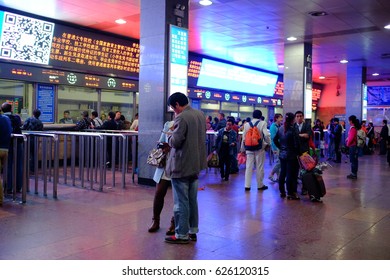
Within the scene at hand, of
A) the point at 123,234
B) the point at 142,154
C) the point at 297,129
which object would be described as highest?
the point at 297,129

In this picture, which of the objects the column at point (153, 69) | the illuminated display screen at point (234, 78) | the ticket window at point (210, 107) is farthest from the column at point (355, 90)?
the column at point (153, 69)

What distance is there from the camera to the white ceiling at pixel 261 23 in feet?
29.6

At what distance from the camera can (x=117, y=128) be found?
1075 cm

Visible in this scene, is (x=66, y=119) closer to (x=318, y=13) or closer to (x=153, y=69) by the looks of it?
(x=153, y=69)

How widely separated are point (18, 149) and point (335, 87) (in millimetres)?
21613

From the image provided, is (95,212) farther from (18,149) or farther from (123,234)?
(18,149)

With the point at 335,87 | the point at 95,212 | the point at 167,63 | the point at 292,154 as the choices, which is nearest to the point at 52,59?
the point at 167,63

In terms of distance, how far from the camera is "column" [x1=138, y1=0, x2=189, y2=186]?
7.47 m

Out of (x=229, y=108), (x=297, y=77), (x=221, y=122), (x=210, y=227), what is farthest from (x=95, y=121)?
(x=229, y=108)

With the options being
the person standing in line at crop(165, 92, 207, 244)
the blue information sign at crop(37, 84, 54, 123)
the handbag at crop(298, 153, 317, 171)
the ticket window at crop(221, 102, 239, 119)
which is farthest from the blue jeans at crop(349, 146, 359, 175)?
the ticket window at crop(221, 102, 239, 119)

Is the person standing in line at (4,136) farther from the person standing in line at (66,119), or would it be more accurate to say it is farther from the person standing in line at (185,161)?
the person standing in line at (66,119)

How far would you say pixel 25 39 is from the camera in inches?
382

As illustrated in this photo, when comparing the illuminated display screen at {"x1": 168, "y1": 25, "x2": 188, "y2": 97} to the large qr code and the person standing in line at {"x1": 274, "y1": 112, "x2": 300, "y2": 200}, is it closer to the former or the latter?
the person standing in line at {"x1": 274, "y1": 112, "x2": 300, "y2": 200}

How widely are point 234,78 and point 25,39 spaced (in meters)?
9.32
